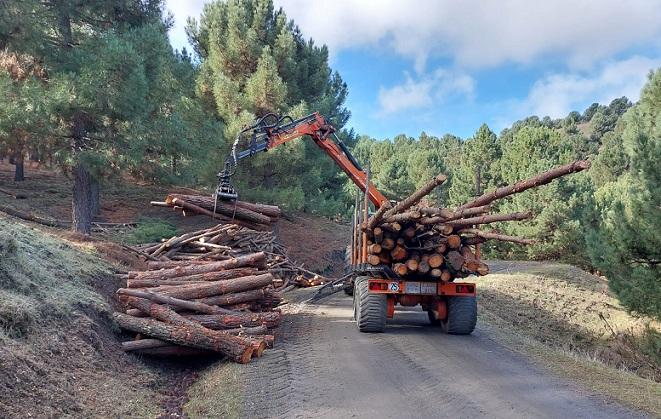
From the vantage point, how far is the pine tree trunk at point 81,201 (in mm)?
14812

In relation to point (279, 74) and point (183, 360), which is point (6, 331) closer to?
point (183, 360)

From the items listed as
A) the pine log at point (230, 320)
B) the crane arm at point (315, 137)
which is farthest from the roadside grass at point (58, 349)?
the crane arm at point (315, 137)

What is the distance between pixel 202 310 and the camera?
8914 mm

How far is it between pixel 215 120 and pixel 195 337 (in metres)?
14.7

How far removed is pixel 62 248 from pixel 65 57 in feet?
19.5

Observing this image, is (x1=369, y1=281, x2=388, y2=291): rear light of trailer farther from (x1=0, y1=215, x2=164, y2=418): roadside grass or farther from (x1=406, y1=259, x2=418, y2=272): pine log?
(x1=0, y1=215, x2=164, y2=418): roadside grass

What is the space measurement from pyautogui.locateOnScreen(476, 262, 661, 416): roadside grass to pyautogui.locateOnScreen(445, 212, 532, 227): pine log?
231 centimetres

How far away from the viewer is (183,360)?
28.3 feet

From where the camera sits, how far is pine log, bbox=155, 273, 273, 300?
916 cm

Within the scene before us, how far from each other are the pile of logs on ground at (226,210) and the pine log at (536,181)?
7163 mm

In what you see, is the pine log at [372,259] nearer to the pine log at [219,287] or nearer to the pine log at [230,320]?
the pine log at [219,287]

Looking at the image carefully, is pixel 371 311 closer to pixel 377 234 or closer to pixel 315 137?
pixel 377 234

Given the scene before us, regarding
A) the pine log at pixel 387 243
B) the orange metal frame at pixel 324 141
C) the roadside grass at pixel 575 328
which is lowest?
the roadside grass at pixel 575 328

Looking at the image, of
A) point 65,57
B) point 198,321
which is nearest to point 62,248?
point 198,321
